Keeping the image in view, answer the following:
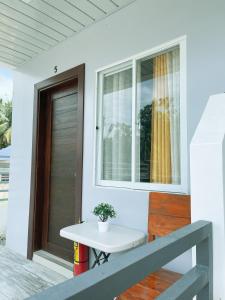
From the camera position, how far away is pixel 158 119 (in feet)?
6.84

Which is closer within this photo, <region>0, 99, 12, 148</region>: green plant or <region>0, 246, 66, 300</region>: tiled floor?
<region>0, 246, 66, 300</region>: tiled floor

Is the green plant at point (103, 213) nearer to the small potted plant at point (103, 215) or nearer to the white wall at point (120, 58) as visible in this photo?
the small potted plant at point (103, 215)

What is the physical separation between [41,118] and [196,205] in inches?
106

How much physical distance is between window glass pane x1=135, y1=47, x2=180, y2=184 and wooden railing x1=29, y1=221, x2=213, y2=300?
979mm

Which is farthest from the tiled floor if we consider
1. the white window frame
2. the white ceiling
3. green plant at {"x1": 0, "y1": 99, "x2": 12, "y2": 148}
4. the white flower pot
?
green plant at {"x1": 0, "y1": 99, "x2": 12, "y2": 148}

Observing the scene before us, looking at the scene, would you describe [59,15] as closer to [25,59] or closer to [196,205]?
[25,59]

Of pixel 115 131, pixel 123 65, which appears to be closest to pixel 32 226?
pixel 115 131

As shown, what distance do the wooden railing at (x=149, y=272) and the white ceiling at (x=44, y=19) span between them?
2208mm

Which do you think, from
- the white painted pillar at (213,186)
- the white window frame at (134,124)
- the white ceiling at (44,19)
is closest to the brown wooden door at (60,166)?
the white window frame at (134,124)

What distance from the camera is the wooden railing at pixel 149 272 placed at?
1.65 ft

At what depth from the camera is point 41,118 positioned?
329 cm

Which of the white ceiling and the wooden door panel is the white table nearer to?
the wooden door panel

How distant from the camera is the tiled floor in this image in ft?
7.55

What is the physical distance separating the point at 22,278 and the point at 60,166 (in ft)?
4.35
